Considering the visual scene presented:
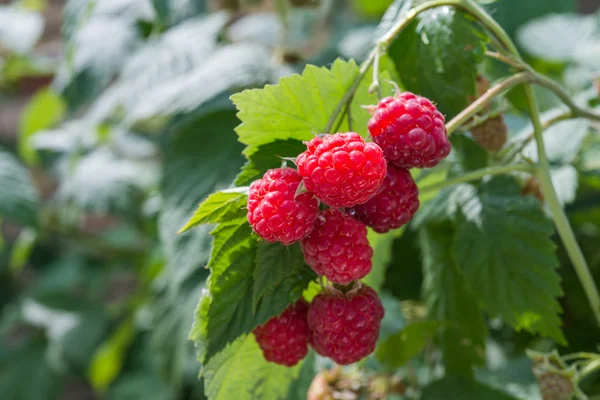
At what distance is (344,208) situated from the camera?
1.61 ft

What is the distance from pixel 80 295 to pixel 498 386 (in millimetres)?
1302

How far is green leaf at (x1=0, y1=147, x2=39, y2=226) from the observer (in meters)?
1.27

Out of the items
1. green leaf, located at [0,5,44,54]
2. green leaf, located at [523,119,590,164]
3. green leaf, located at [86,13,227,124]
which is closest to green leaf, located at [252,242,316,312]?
green leaf, located at [523,119,590,164]

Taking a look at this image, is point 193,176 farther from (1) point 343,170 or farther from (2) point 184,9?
(1) point 343,170

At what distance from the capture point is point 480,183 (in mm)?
699

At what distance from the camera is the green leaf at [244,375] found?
532mm

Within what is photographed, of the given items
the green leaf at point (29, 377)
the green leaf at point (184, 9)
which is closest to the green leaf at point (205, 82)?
the green leaf at point (184, 9)

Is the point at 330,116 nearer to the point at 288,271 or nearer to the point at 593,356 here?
the point at 288,271

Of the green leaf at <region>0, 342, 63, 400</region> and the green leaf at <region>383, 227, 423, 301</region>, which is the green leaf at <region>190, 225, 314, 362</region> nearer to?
the green leaf at <region>383, 227, 423, 301</region>

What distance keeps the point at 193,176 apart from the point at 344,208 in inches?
18.6

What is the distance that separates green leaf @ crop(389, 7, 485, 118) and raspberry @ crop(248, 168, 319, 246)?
184 millimetres

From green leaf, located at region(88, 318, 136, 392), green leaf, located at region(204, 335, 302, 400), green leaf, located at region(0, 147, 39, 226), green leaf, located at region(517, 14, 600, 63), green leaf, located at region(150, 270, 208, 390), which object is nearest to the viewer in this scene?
green leaf, located at region(204, 335, 302, 400)

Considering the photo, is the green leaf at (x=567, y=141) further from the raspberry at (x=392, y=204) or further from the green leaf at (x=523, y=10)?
the green leaf at (x=523, y=10)

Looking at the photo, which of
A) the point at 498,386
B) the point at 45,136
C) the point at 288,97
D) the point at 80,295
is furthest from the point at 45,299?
the point at 288,97
